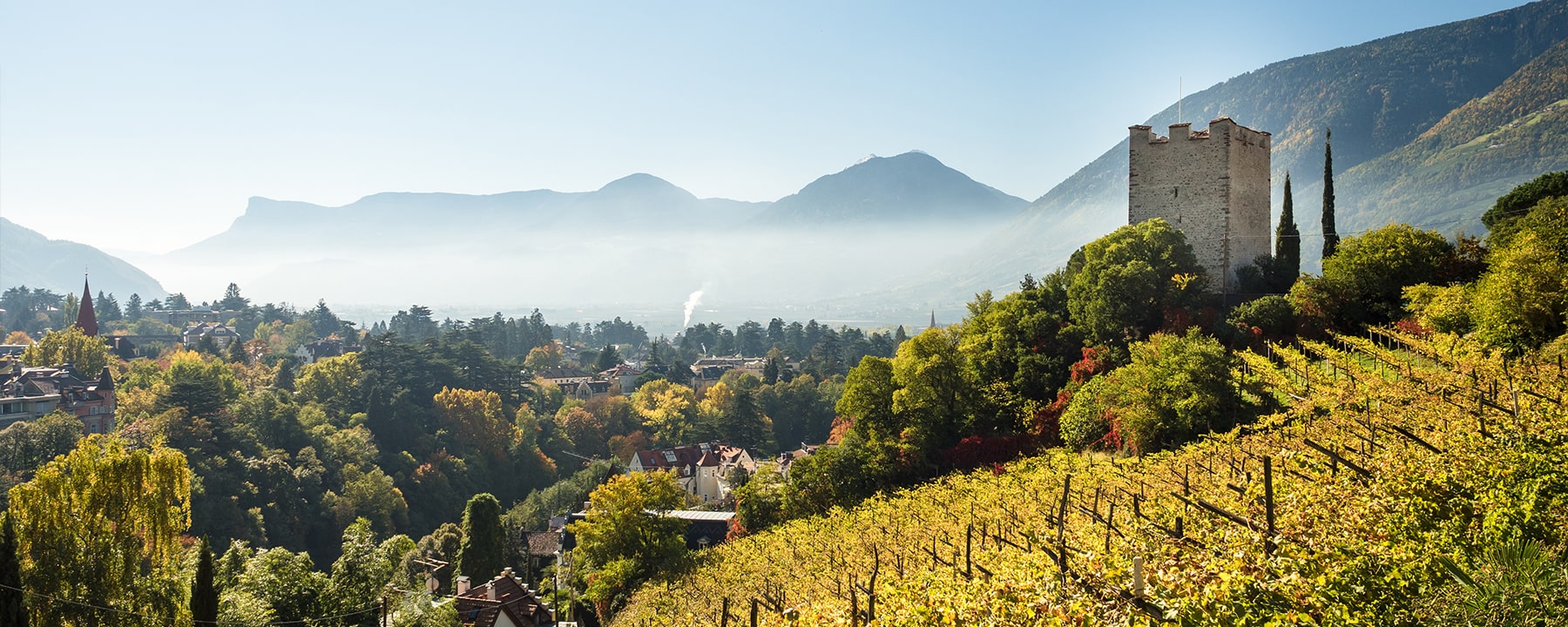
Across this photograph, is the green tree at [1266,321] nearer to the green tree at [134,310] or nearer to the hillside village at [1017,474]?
the hillside village at [1017,474]

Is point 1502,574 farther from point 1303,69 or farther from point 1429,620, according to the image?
point 1303,69

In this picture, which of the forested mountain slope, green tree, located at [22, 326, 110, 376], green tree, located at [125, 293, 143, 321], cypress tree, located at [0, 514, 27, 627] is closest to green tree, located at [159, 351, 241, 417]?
green tree, located at [22, 326, 110, 376]

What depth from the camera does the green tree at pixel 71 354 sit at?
180 ft

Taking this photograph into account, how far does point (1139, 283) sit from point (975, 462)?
252 inches

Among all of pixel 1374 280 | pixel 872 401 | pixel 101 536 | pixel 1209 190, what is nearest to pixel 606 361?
pixel 872 401

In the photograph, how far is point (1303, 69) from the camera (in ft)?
565

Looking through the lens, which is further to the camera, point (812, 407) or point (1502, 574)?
point (812, 407)

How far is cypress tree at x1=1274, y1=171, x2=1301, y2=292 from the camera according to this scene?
26.9 m

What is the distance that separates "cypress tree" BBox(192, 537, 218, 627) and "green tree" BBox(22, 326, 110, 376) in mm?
44904

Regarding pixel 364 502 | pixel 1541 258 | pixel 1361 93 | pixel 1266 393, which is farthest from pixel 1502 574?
pixel 1361 93

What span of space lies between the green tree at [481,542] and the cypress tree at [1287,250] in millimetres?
25658

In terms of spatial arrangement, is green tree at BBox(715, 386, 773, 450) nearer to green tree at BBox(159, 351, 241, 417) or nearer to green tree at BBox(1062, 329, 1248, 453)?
green tree at BBox(159, 351, 241, 417)

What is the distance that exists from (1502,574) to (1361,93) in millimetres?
172712

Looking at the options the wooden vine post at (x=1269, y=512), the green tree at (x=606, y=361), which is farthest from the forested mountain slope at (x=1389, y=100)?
the wooden vine post at (x=1269, y=512)
